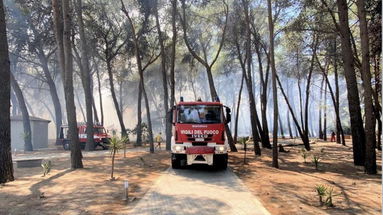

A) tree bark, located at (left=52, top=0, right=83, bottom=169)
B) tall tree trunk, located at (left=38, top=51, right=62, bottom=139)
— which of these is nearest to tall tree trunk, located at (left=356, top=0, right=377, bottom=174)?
tree bark, located at (left=52, top=0, right=83, bottom=169)

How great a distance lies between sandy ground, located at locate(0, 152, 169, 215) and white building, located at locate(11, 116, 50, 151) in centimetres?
1911

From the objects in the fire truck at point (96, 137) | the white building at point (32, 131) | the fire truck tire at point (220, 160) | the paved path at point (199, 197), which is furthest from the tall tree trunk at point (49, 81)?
the paved path at point (199, 197)

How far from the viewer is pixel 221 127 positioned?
13750 millimetres

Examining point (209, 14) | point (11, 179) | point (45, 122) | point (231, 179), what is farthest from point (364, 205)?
point (45, 122)

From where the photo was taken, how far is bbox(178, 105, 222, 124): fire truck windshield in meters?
13.9

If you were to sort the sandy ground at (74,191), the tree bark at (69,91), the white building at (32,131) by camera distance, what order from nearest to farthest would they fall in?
the sandy ground at (74,191) < the tree bark at (69,91) < the white building at (32,131)

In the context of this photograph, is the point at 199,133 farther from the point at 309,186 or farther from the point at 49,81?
the point at 49,81

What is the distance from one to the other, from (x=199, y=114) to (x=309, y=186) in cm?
501

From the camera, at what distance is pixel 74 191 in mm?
9797

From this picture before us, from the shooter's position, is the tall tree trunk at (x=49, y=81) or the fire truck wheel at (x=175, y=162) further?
the tall tree trunk at (x=49, y=81)

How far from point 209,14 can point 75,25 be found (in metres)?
9.68

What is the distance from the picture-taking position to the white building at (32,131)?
1225 inches

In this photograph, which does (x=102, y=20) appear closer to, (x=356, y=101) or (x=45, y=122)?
(x=45, y=122)

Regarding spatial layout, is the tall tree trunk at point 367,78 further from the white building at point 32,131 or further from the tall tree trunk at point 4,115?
the white building at point 32,131
